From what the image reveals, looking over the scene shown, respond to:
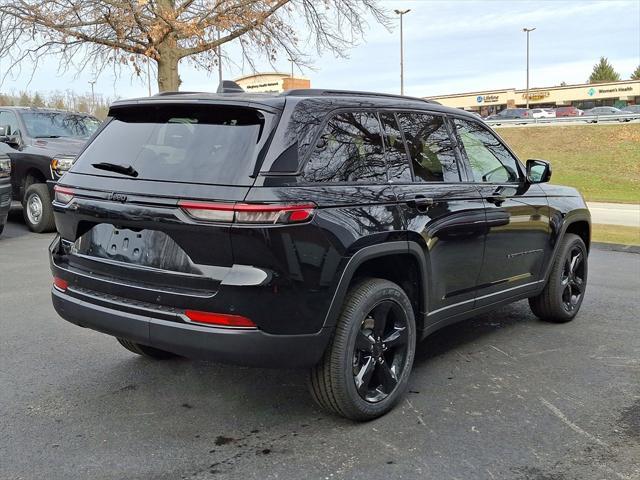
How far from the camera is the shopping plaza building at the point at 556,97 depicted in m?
74.4

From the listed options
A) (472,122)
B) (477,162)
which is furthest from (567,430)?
(472,122)

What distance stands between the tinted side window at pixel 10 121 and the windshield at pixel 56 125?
0.50ft

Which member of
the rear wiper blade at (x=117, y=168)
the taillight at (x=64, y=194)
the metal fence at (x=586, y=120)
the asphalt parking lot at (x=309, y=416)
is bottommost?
the asphalt parking lot at (x=309, y=416)

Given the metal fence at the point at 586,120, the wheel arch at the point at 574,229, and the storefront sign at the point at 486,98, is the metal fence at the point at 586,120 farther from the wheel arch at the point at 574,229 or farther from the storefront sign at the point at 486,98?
the storefront sign at the point at 486,98

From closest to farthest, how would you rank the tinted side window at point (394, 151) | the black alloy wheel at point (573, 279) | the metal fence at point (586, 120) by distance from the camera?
the tinted side window at point (394, 151) < the black alloy wheel at point (573, 279) < the metal fence at point (586, 120)

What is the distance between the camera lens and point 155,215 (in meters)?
3.12

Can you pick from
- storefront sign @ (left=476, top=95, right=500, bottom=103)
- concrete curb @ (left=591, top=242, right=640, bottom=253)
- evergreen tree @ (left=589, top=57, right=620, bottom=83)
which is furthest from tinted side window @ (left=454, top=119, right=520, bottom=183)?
evergreen tree @ (left=589, top=57, right=620, bottom=83)

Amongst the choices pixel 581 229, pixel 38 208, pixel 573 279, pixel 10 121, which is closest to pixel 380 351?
pixel 573 279

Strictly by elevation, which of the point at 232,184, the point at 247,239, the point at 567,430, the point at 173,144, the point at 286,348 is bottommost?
the point at 567,430

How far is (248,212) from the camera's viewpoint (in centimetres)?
294

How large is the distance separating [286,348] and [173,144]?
124 cm

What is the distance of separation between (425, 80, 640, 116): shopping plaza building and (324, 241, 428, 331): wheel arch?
251ft

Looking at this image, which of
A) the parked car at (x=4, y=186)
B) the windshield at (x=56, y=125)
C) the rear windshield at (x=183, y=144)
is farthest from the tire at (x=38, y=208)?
the rear windshield at (x=183, y=144)

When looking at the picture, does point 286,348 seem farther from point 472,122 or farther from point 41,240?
point 41,240
